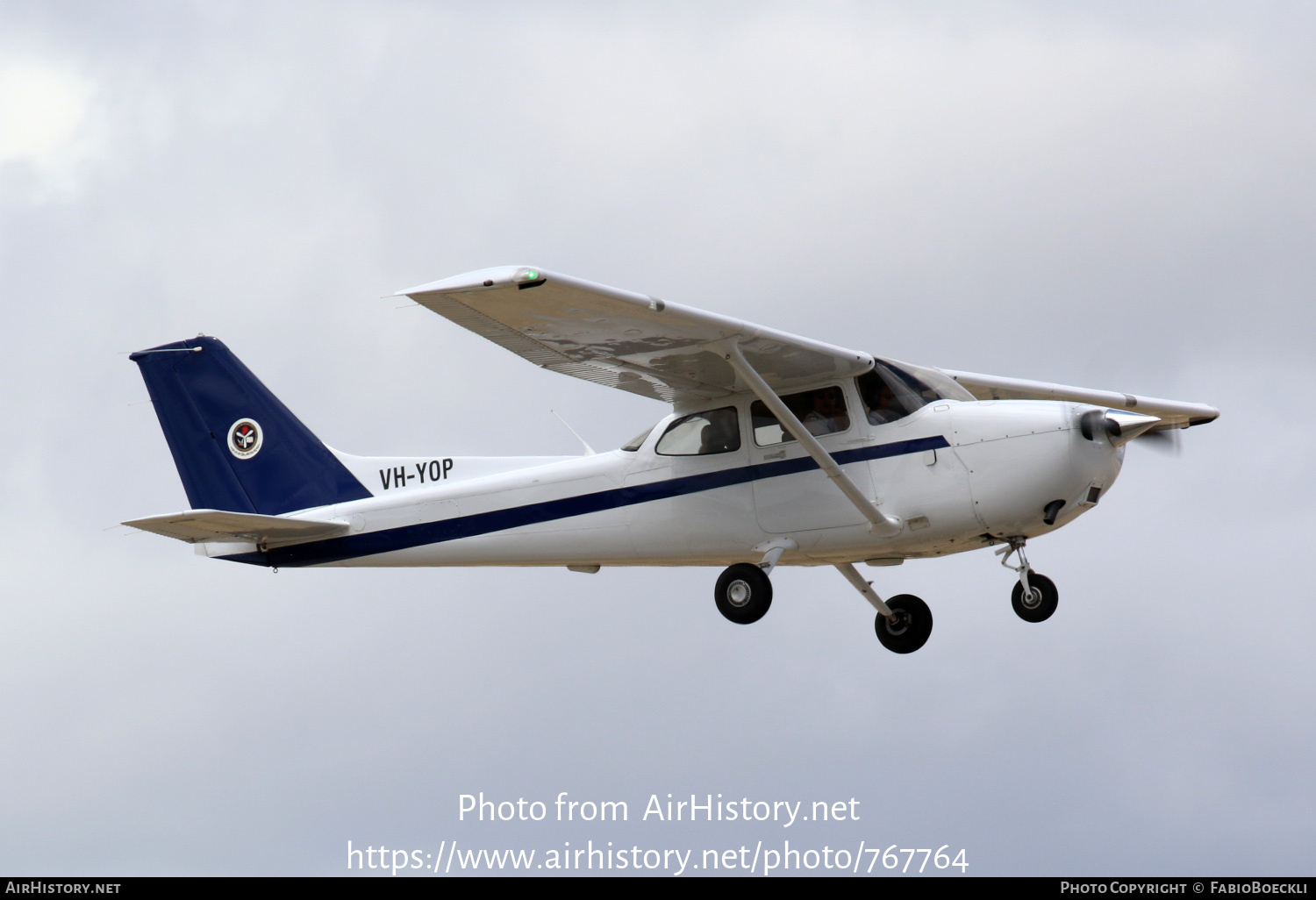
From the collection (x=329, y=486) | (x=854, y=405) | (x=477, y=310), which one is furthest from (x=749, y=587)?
(x=329, y=486)

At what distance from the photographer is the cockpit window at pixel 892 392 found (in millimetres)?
13766

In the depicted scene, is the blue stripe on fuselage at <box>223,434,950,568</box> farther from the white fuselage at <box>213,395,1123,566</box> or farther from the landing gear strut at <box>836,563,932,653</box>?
the landing gear strut at <box>836,563,932,653</box>

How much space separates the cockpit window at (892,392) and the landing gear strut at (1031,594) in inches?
58.7

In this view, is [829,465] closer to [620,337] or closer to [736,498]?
[736,498]

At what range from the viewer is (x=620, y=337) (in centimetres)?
1291

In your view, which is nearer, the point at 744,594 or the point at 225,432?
the point at 744,594

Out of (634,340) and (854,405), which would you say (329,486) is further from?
(854,405)

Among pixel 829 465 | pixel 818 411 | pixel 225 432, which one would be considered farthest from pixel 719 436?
pixel 225 432

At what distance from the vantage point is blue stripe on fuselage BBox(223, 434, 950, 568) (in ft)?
45.0

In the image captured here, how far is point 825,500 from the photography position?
13812mm

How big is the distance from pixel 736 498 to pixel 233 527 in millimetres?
4985

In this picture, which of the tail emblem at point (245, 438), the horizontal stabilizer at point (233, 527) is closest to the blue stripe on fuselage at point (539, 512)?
the horizontal stabilizer at point (233, 527)

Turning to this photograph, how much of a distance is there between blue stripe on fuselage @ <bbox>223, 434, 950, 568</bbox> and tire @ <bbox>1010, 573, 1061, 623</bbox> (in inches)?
56.6

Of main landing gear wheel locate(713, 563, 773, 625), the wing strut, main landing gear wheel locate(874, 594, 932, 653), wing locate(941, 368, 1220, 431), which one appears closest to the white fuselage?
the wing strut
